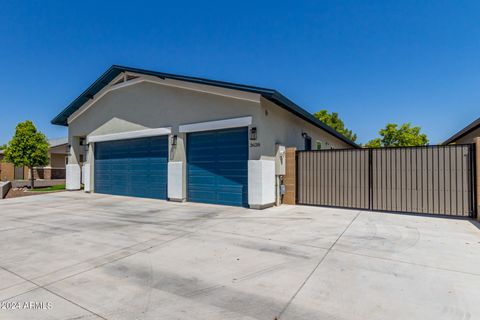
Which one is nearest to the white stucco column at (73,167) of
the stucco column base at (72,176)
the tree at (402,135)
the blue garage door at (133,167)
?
the stucco column base at (72,176)

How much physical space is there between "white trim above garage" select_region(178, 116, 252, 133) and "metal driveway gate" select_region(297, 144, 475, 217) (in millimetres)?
2698

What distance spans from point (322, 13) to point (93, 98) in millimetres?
12885

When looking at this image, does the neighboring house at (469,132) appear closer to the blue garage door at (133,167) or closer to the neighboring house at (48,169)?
the blue garage door at (133,167)

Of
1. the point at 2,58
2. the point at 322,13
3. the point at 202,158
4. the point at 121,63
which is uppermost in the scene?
the point at 322,13

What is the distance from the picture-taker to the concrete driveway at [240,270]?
2582 millimetres

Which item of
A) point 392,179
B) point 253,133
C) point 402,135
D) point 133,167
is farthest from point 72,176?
point 402,135

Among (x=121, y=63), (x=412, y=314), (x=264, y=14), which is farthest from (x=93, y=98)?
(x=412, y=314)

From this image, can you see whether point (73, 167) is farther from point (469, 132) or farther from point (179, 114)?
point (469, 132)

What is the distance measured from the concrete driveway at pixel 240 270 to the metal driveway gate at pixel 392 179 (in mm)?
1068

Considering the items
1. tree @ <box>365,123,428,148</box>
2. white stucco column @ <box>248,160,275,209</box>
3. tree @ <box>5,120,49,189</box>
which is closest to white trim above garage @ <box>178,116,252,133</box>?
white stucco column @ <box>248,160,275,209</box>

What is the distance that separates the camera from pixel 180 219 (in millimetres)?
7121

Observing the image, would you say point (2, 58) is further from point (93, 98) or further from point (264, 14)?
point (264, 14)

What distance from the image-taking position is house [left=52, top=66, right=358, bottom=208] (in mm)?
8859

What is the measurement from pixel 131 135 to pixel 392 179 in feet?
37.1
